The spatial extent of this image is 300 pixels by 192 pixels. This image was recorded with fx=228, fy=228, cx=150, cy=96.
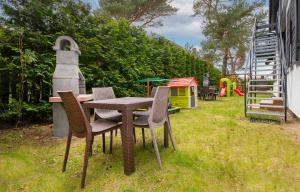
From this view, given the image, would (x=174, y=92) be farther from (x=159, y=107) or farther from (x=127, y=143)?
(x=127, y=143)

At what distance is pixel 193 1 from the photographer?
20516mm

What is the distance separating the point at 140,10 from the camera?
1548 cm

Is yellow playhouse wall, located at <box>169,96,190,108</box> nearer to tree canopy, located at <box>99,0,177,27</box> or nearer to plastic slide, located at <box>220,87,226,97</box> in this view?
plastic slide, located at <box>220,87,226,97</box>

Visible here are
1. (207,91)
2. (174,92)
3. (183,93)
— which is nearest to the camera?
(183,93)

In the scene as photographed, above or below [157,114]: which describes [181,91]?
above

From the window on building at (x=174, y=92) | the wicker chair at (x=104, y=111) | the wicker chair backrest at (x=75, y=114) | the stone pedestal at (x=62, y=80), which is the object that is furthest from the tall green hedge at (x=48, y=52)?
the wicker chair backrest at (x=75, y=114)

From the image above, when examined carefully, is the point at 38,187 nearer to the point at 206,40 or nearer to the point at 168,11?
the point at 168,11

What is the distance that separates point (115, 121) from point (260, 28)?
27.0 ft

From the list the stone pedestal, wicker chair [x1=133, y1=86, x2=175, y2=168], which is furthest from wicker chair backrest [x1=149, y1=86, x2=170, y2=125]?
the stone pedestal

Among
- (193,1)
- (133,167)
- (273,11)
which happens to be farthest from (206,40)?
(133,167)

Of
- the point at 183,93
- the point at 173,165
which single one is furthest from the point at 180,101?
the point at 173,165

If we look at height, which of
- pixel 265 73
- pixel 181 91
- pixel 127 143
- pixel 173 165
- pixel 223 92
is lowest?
pixel 173 165

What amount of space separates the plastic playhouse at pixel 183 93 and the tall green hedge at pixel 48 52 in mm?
1137

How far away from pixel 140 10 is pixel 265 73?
10.7 m
